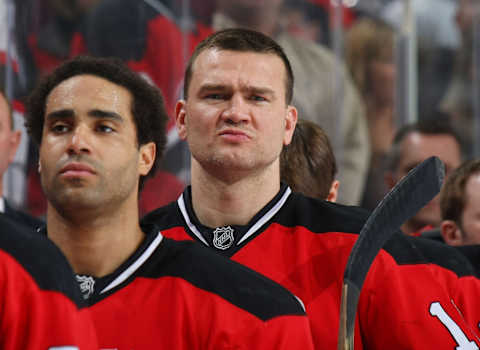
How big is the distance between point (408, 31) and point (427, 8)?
225 millimetres

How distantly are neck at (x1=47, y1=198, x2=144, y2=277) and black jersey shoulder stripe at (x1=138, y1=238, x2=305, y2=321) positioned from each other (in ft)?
0.18

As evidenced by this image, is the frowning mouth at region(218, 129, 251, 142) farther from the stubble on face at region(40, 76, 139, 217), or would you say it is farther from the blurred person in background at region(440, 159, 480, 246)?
the blurred person in background at region(440, 159, 480, 246)

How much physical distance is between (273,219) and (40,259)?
680 millimetres

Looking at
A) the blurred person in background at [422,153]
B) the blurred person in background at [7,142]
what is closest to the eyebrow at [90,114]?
the blurred person in background at [7,142]

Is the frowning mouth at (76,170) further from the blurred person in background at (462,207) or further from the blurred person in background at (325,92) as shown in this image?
the blurred person in background at (325,92)

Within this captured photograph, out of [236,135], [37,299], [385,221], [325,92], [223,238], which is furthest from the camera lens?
[325,92]

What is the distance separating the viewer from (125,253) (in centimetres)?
150

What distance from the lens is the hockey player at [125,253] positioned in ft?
4.61

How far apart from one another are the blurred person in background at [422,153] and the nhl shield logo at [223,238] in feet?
3.81

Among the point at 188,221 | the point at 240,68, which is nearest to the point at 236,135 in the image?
the point at 240,68

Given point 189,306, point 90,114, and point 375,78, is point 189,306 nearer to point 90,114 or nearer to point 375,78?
point 90,114

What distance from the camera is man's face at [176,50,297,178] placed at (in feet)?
5.48

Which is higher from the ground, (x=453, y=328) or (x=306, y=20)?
(x=306, y=20)

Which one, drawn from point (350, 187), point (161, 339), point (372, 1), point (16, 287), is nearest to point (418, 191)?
point (161, 339)
